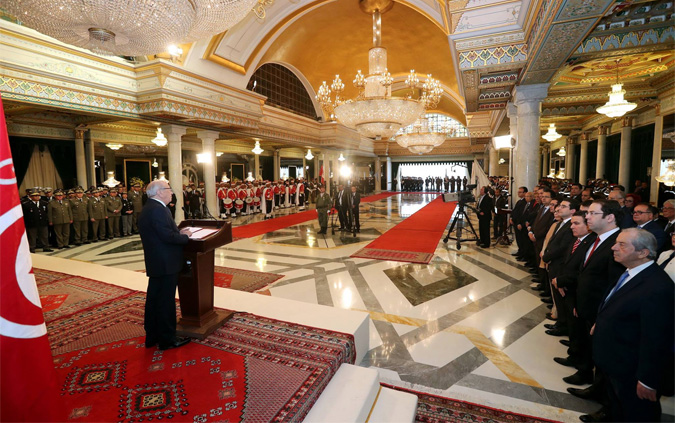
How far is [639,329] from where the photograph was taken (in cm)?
175

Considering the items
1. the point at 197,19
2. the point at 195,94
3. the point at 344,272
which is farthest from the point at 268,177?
the point at 197,19

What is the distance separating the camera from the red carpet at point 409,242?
6473mm

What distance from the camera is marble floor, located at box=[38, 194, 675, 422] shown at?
8.21ft

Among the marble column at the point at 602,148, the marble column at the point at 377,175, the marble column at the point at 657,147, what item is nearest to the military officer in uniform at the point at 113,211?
the marble column at the point at 657,147

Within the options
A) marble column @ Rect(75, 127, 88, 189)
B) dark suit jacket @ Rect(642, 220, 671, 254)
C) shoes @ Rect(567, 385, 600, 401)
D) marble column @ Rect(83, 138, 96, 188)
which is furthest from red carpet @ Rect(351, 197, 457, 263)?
marble column @ Rect(83, 138, 96, 188)

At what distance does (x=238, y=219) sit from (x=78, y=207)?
17.3 feet

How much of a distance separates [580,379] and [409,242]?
5304 millimetres

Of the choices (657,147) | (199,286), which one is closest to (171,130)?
(199,286)

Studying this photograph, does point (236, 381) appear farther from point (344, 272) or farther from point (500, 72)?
point (500, 72)

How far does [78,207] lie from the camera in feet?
25.2

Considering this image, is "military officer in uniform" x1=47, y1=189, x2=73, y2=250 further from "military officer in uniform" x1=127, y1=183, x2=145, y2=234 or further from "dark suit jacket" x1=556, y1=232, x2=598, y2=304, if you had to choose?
"dark suit jacket" x1=556, y1=232, x2=598, y2=304

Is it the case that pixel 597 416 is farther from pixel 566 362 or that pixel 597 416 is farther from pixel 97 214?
pixel 97 214

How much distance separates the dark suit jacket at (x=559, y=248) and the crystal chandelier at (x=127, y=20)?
3.71 meters

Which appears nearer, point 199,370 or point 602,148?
point 199,370
